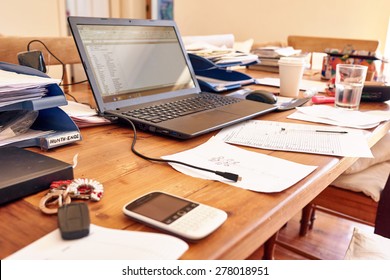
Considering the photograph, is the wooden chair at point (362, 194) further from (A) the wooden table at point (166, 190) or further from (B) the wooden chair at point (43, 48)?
(B) the wooden chair at point (43, 48)

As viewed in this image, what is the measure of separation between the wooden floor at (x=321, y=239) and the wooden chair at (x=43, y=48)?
123cm

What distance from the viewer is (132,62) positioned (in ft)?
3.00

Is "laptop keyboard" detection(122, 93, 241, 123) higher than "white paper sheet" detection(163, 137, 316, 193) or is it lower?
higher

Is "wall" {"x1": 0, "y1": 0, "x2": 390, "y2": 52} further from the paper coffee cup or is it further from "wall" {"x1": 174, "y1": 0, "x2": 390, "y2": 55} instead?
the paper coffee cup

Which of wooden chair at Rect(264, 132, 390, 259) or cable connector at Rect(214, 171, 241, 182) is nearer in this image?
cable connector at Rect(214, 171, 241, 182)

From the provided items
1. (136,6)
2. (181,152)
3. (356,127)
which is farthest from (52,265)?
(136,6)

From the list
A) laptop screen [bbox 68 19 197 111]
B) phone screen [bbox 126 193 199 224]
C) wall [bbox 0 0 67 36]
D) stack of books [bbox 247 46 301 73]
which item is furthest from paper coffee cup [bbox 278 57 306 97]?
wall [bbox 0 0 67 36]

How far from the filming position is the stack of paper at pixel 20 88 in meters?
0.61

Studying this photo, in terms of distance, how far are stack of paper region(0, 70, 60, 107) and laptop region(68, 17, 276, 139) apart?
0.17 metres

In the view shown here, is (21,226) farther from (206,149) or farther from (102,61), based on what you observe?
(102,61)

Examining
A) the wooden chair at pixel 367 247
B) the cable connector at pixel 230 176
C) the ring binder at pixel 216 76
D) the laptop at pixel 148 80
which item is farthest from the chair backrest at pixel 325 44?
the cable connector at pixel 230 176

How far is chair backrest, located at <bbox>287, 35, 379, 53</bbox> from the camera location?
2285 millimetres

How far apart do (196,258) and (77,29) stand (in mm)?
637

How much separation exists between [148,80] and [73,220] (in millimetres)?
592
